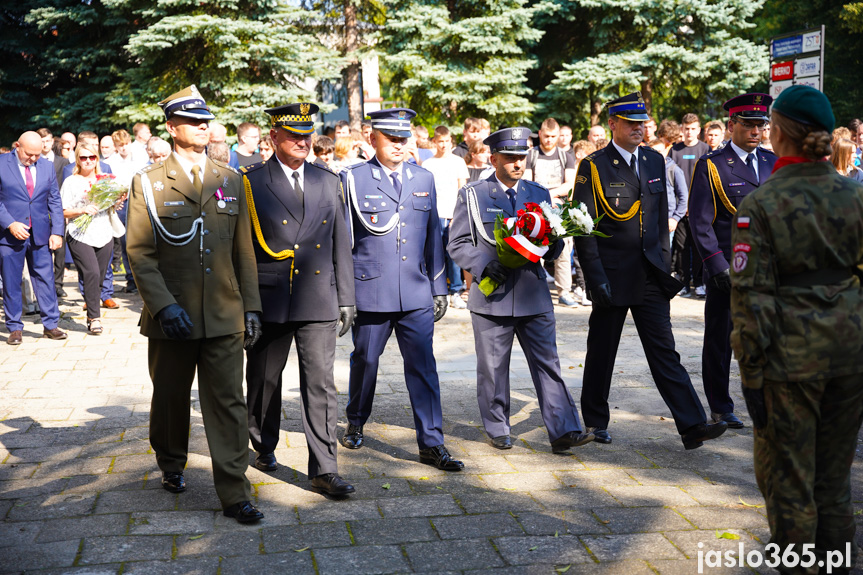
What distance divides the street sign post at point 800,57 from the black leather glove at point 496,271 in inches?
336

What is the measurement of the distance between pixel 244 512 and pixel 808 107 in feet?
11.0

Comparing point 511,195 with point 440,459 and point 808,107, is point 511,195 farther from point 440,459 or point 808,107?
point 808,107

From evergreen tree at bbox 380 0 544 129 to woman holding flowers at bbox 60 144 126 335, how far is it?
11.6 m

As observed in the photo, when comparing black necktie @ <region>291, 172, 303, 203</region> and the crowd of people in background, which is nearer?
black necktie @ <region>291, 172, 303, 203</region>

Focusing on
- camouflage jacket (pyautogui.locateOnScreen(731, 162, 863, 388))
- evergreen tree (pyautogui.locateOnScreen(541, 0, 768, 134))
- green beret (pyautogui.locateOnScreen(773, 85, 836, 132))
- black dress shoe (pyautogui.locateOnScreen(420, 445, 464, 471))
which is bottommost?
black dress shoe (pyautogui.locateOnScreen(420, 445, 464, 471))

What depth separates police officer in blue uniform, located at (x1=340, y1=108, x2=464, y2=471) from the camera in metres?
5.77

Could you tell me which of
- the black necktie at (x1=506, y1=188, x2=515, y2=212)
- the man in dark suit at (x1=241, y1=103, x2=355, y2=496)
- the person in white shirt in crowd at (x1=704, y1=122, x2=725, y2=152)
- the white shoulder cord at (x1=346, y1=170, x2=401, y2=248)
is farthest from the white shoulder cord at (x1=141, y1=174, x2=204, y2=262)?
the person in white shirt in crowd at (x1=704, y1=122, x2=725, y2=152)

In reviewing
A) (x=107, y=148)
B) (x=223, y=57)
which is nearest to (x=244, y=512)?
(x=107, y=148)

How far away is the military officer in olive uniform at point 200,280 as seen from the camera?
476cm

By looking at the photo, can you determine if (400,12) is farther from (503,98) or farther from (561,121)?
(561,121)

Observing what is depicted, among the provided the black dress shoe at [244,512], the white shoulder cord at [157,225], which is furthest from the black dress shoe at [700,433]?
the white shoulder cord at [157,225]

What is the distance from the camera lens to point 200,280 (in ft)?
16.0

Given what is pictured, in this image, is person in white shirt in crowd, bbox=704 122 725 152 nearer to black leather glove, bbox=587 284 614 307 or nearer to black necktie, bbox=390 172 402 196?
black leather glove, bbox=587 284 614 307

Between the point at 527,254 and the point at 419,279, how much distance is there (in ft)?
2.42
